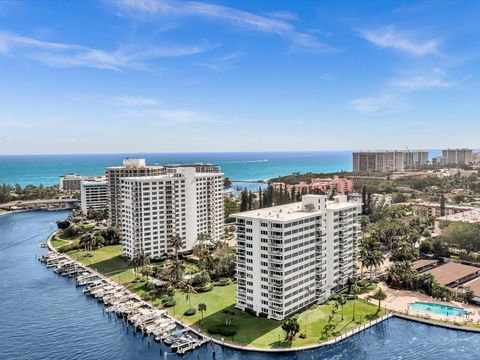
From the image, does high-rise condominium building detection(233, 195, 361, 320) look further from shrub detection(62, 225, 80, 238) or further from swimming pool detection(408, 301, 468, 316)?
shrub detection(62, 225, 80, 238)

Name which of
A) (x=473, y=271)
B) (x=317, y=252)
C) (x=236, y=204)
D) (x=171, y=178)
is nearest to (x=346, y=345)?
(x=317, y=252)

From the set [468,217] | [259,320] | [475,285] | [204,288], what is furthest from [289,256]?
[468,217]

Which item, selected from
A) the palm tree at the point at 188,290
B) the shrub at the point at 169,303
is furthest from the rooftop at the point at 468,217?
the shrub at the point at 169,303

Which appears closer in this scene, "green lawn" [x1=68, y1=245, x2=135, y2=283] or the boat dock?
the boat dock

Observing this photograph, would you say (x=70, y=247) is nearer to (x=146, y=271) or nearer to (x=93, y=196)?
(x=146, y=271)

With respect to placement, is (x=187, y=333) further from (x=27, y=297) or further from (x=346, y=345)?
(x=27, y=297)

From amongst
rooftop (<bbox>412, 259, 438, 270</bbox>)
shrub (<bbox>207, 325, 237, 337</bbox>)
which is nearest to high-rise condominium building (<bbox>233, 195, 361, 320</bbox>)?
shrub (<bbox>207, 325, 237, 337</bbox>)

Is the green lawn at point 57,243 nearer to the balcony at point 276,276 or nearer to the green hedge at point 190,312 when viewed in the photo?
the green hedge at point 190,312
